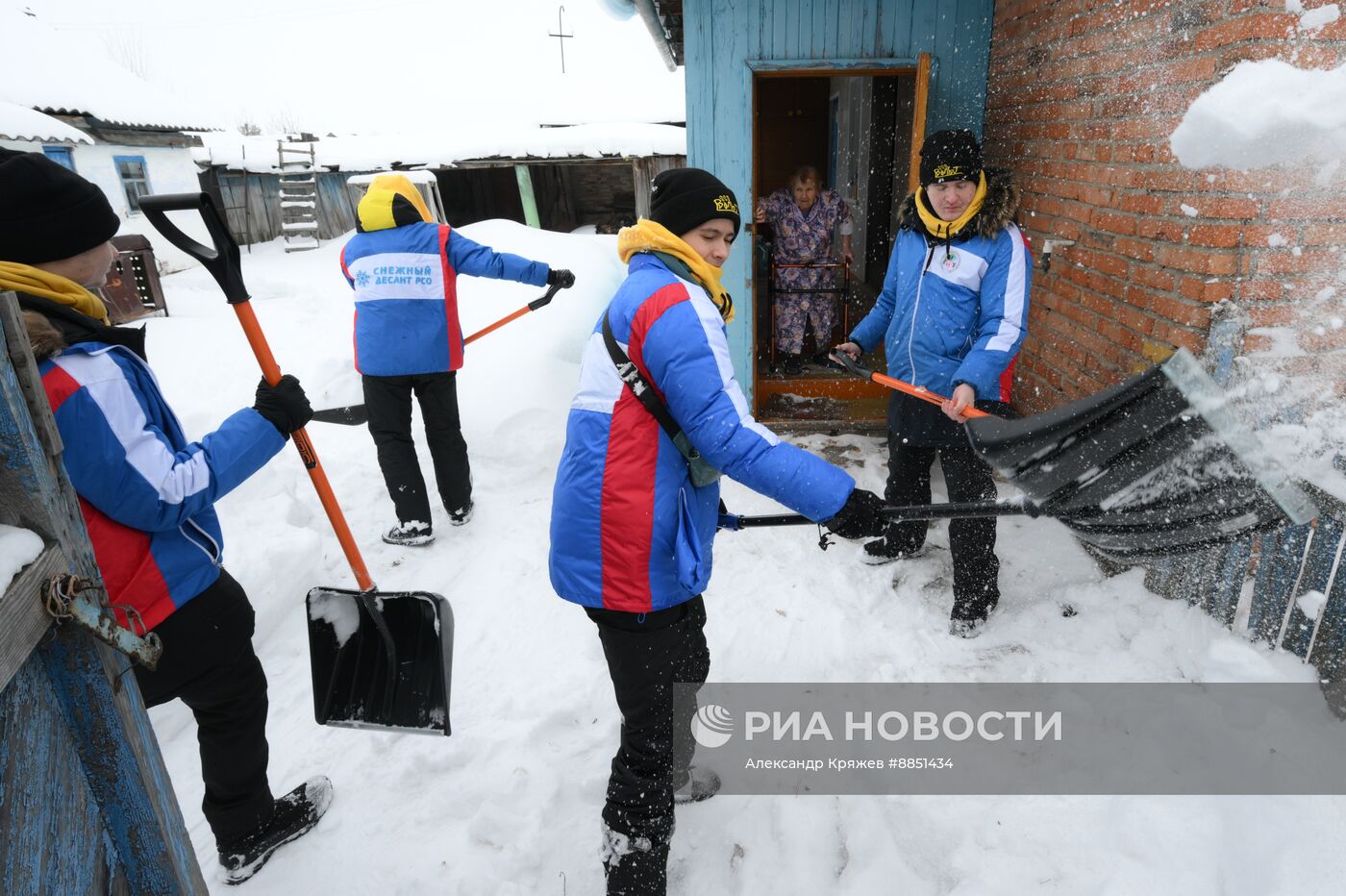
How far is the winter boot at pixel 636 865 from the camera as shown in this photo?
1.77 metres

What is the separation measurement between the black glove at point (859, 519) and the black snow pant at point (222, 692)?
1481 mm

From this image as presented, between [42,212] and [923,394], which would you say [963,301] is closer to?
[923,394]

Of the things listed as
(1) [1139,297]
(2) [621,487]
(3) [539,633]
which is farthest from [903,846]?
(1) [1139,297]

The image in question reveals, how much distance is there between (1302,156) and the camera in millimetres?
2160

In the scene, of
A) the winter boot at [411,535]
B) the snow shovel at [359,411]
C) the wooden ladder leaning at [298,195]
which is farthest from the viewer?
the wooden ladder leaning at [298,195]

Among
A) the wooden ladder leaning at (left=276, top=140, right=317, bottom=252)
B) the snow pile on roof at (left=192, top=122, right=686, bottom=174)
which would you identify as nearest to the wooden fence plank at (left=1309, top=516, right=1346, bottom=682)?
the snow pile on roof at (left=192, top=122, right=686, bottom=174)

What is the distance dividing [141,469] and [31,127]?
13.8 metres

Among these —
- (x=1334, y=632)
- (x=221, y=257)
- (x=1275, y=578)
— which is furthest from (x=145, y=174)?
(x=1334, y=632)

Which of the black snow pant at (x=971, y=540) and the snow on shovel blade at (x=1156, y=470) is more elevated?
the snow on shovel blade at (x=1156, y=470)

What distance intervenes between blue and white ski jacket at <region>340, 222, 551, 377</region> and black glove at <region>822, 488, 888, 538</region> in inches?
100

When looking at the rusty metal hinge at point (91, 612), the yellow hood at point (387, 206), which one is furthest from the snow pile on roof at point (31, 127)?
the rusty metal hinge at point (91, 612)

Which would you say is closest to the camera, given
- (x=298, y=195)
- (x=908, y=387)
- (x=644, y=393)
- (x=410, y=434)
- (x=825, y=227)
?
(x=644, y=393)

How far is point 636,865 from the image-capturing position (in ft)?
5.81

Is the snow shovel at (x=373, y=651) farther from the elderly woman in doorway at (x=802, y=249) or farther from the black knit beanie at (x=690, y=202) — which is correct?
the elderly woman in doorway at (x=802, y=249)
